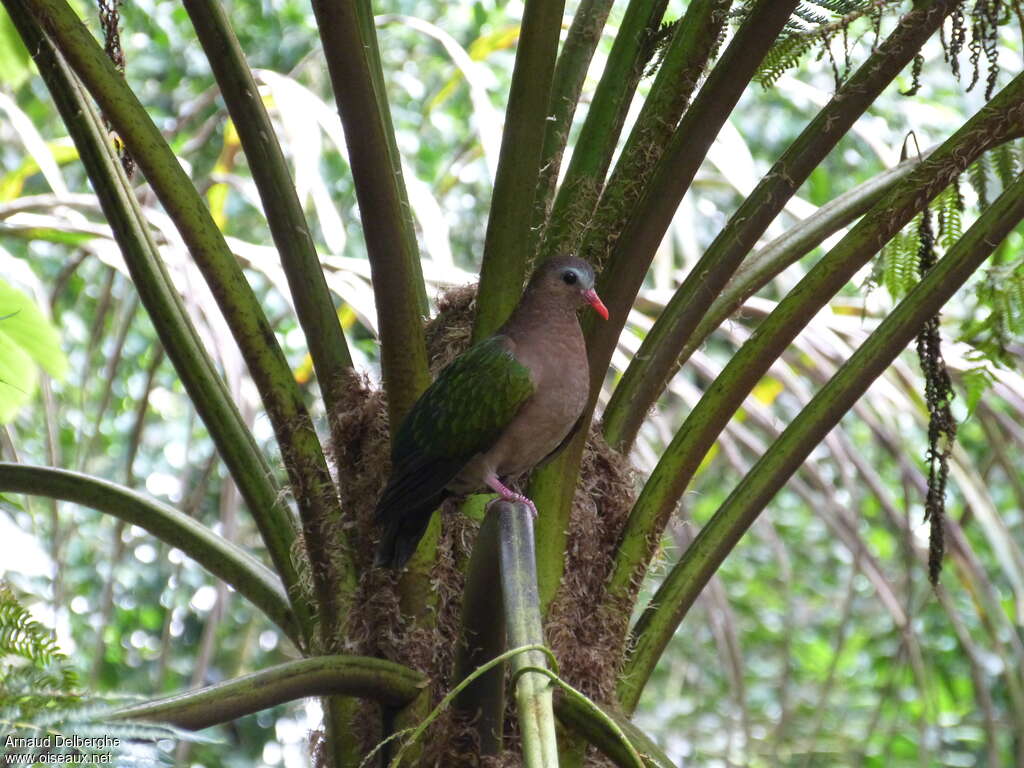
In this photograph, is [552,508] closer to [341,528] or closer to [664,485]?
[664,485]

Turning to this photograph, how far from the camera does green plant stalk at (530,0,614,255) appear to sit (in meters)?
2.57

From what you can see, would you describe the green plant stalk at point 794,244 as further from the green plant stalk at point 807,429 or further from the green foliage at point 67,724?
the green foliage at point 67,724

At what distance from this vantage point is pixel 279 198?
2211 mm

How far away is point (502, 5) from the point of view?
6406 mm

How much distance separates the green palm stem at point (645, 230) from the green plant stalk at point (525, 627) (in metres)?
0.56

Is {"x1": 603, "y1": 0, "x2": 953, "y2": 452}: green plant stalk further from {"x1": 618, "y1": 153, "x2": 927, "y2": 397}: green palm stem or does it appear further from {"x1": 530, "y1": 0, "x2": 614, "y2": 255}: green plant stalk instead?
{"x1": 530, "y1": 0, "x2": 614, "y2": 255}: green plant stalk

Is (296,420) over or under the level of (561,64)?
under

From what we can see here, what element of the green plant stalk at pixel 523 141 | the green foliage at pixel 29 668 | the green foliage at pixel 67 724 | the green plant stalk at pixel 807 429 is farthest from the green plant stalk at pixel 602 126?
the green foliage at pixel 67 724

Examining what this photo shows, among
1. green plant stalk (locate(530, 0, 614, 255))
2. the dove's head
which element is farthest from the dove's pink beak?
green plant stalk (locate(530, 0, 614, 255))

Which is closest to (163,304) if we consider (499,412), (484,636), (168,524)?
(168,524)

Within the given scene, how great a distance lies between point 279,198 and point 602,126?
25.9 inches

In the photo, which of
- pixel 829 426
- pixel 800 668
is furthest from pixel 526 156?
pixel 800 668

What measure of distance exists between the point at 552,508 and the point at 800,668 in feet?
17.8

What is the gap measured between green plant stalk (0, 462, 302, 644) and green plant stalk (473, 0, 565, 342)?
717 mm
